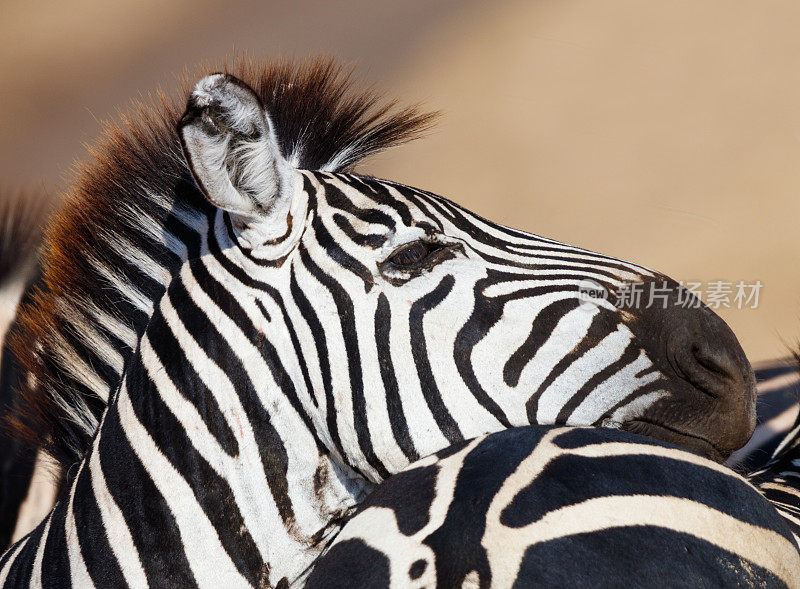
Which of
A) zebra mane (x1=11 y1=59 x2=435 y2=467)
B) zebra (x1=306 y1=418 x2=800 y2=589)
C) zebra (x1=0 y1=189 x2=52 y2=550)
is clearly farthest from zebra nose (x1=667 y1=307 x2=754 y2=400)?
zebra (x1=0 y1=189 x2=52 y2=550)

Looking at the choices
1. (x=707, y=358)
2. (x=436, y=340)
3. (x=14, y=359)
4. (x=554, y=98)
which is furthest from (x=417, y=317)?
(x=554, y=98)

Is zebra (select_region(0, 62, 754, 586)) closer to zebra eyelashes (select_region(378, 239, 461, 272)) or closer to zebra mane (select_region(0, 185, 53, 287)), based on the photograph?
zebra eyelashes (select_region(378, 239, 461, 272))

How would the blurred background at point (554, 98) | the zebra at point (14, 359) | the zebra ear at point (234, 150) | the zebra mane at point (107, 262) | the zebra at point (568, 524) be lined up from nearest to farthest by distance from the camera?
the zebra at point (568, 524)
the zebra ear at point (234, 150)
the zebra mane at point (107, 262)
the zebra at point (14, 359)
the blurred background at point (554, 98)

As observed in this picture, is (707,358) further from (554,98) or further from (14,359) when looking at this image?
(554,98)

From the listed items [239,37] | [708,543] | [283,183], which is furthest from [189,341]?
[239,37]

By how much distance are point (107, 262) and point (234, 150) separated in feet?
2.00

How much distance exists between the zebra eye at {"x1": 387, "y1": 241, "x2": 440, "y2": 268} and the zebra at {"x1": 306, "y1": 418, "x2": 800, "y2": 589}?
56 centimetres

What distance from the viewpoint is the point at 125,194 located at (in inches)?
84.4

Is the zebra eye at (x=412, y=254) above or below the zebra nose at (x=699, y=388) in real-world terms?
above

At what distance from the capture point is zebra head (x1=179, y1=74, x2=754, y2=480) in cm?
181

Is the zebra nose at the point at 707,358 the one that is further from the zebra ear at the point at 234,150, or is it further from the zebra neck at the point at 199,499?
the zebra ear at the point at 234,150

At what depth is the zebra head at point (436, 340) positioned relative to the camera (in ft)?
5.93

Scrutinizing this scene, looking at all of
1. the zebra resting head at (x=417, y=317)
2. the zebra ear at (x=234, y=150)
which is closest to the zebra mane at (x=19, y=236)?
the zebra resting head at (x=417, y=317)

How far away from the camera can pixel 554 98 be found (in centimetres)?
854
